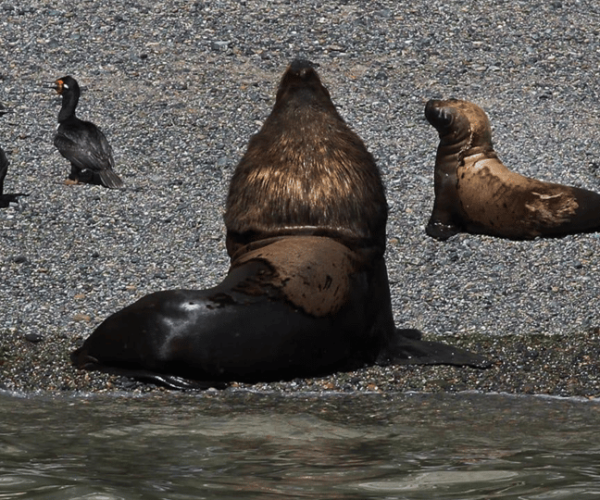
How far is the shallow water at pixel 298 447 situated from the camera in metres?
3.81

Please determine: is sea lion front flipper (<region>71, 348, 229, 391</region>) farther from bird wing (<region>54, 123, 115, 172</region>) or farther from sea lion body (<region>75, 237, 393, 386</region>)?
bird wing (<region>54, 123, 115, 172</region>)

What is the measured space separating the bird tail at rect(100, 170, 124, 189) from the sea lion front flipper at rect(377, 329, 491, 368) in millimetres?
3839

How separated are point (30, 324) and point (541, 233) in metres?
3.84

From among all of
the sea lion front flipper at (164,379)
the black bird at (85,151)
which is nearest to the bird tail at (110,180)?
the black bird at (85,151)

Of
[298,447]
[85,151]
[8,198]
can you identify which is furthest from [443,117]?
[298,447]

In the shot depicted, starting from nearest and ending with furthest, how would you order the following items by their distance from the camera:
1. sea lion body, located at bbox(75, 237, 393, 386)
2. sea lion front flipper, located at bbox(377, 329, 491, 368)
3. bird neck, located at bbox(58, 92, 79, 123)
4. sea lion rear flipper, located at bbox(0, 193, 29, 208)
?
1. sea lion body, located at bbox(75, 237, 393, 386)
2. sea lion front flipper, located at bbox(377, 329, 491, 368)
3. sea lion rear flipper, located at bbox(0, 193, 29, 208)
4. bird neck, located at bbox(58, 92, 79, 123)

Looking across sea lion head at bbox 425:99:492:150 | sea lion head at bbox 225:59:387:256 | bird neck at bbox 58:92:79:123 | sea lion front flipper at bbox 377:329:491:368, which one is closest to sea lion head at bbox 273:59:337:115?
sea lion head at bbox 225:59:387:256

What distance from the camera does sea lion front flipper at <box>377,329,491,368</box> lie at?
6.50 m

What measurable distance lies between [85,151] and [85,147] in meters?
0.07

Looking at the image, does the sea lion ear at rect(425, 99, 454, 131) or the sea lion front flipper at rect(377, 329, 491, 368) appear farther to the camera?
the sea lion ear at rect(425, 99, 454, 131)

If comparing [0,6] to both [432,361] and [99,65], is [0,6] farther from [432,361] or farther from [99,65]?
[432,361]

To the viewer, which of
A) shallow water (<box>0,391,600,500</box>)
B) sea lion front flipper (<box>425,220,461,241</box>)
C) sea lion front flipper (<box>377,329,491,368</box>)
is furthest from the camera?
sea lion front flipper (<box>425,220,461,241</box>)

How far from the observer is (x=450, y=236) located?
907cm

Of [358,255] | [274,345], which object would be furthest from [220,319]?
[358,255]
